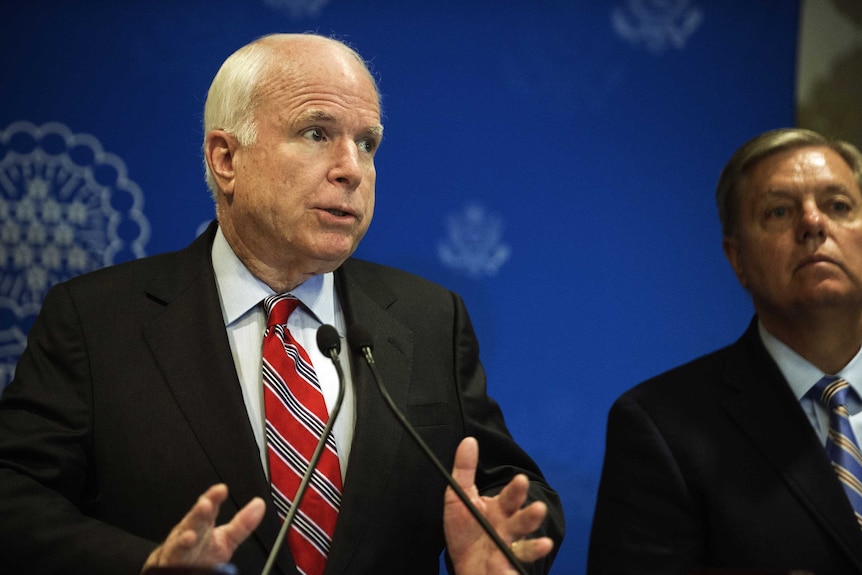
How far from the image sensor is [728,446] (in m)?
2.10

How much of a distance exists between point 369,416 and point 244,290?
40cm

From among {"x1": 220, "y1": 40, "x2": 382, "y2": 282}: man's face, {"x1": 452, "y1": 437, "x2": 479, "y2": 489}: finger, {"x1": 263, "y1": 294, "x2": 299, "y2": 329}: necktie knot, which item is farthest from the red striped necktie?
{"x1": 452, "y1": 437, "x2": 479, "y2": 489}: finger

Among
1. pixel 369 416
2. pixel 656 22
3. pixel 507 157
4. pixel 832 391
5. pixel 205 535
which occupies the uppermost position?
pixel 656 22

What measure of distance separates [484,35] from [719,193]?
863 mm

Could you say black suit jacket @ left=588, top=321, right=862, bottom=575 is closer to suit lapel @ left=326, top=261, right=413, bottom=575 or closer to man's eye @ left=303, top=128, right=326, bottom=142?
suit lapel @ left=326, top=261, right=413, bottom=575

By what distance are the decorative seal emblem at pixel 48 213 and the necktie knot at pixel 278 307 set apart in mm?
754

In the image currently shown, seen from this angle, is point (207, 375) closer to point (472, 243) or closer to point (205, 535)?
point (205, 535)

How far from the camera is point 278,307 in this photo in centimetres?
210

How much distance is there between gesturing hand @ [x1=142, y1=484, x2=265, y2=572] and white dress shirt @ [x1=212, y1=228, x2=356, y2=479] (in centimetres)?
42

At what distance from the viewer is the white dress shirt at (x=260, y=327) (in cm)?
202

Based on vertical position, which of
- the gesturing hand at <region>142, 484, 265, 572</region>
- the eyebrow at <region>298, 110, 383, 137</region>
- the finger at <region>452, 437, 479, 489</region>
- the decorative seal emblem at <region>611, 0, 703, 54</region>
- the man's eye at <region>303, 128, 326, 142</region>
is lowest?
the gesturing hand at <region>142, 484, 265, 572</region>

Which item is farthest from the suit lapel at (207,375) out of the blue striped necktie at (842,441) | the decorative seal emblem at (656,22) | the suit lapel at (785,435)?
the decorative seal emblem at (656,22)

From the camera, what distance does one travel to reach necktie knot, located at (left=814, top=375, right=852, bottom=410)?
2.14 metres

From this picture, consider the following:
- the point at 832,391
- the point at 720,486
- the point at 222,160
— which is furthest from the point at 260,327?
the point at 832,391
